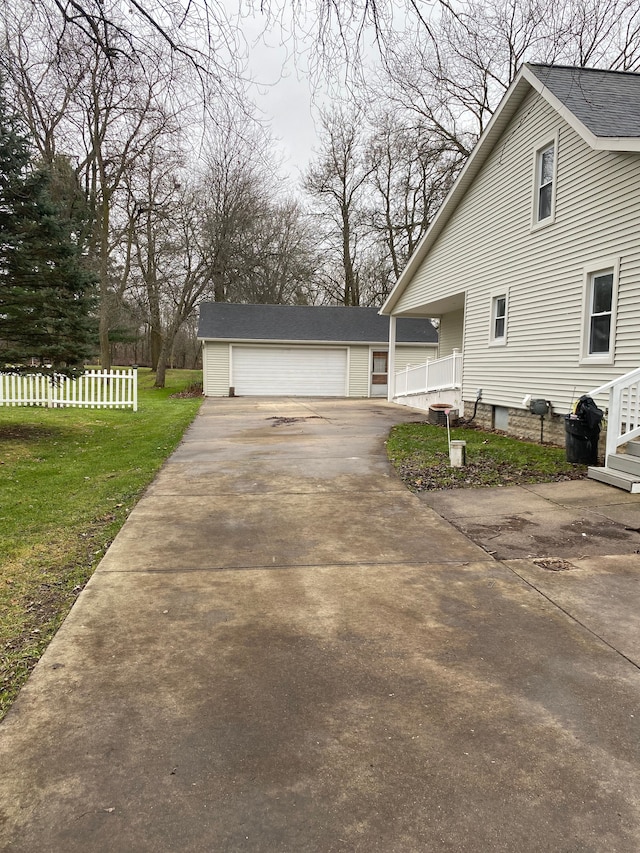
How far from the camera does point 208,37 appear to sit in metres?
4.07

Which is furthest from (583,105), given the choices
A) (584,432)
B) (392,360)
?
(392,360)

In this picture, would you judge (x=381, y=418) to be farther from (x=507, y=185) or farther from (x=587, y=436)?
(x=587, y=436)

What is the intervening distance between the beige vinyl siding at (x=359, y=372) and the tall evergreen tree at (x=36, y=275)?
49.5 feet

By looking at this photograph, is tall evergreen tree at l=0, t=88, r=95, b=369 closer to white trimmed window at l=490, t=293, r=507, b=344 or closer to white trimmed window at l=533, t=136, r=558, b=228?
white trimmed window at l=490, t=293, r=507, b=344

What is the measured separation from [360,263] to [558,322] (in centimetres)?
2675

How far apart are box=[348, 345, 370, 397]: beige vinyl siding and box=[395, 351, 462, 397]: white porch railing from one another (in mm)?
4898

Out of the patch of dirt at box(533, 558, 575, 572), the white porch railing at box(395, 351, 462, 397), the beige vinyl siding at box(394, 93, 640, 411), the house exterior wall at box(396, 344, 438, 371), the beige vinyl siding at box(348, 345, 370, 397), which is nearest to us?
the patch of dirt at box(533, 558, 575, 572)

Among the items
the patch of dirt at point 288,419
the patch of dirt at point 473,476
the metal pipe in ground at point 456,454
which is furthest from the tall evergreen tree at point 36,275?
the metal pipe in ground at point 456,454

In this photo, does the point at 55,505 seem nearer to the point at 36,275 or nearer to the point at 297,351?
the point at 36,275

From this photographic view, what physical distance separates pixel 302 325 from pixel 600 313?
16.9m

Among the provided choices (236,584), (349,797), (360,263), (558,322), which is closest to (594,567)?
(236,584)

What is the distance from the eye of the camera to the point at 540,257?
10703 millimetres

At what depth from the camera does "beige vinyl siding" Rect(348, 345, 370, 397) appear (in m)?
24.6

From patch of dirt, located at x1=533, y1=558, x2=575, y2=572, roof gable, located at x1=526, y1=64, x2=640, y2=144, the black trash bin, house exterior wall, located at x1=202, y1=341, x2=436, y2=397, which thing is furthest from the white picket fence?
patch of dirt, located at x1=533, y1=558, x2=575, y2=572
